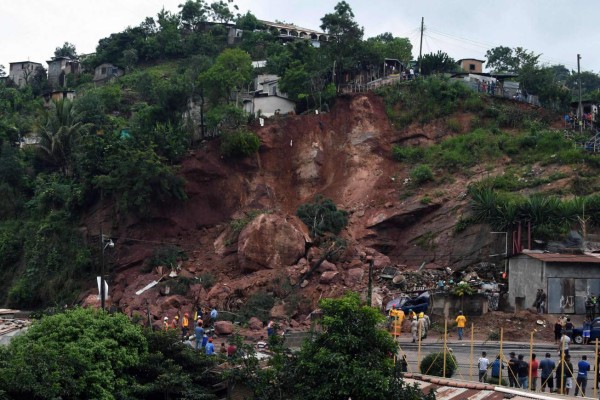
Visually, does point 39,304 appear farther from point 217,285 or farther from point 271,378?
point 271,378

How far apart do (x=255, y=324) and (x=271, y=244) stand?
5199mm

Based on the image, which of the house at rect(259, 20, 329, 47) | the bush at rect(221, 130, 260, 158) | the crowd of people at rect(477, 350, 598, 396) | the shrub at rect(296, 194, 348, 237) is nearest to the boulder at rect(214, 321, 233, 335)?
the shrub at rect(296, 194, 348, 237)

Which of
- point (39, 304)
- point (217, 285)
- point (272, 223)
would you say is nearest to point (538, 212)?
point (272, 223)

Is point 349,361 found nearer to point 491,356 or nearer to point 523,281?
point 491,356

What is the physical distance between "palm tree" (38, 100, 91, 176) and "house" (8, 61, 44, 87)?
82.5 ft

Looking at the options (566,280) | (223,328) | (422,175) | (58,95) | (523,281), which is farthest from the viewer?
(58,95)

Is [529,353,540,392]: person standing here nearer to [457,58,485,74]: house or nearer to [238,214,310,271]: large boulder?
[238,214,310,271]: large boulder

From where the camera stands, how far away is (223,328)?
113 ft

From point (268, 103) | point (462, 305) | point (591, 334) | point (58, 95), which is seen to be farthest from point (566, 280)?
point (58, 95)

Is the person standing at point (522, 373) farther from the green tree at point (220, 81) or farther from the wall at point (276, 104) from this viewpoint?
the wall at point (276, 104)

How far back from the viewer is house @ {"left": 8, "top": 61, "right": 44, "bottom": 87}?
76375 millimetres

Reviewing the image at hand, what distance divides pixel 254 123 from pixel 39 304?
13.9 m

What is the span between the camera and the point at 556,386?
22.6m

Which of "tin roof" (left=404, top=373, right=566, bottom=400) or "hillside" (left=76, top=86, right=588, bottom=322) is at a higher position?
"hillside" (left=76, top=86, right=588, bottom=322)
